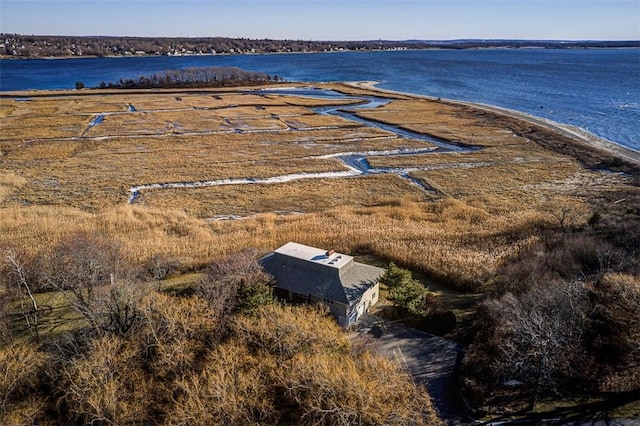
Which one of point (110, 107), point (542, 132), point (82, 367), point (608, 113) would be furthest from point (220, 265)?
point (608, 113)

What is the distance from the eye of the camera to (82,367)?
56.1ft

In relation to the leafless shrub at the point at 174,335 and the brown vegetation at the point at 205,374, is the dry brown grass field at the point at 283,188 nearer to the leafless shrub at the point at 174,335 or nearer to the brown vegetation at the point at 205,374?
the leafless shrub at the point at 174,335

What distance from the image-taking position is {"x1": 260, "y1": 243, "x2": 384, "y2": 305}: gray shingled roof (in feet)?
76.6

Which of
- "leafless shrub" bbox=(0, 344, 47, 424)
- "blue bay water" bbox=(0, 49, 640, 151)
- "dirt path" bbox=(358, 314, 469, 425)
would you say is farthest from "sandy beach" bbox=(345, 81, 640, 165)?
"leafless shrub" bbox=(0, 344, 47, 424)

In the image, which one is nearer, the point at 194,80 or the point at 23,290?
the point at 23,290

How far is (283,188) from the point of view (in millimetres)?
52094

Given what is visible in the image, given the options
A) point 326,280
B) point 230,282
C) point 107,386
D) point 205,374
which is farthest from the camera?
point 326,280

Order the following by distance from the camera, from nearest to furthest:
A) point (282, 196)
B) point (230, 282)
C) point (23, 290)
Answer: point (230, 282), point (23, 290), point (282, 196)

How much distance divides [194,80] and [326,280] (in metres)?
137

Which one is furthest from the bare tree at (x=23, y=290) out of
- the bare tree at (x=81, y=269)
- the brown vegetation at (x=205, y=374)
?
the brown vegetation at (x=205, y=374)

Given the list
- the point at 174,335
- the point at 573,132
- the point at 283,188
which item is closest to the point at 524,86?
the point at 573,132

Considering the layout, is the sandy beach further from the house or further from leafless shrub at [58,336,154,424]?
leafless shrub at [58,336,154,424]

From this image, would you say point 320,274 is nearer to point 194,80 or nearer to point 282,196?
point 282,196

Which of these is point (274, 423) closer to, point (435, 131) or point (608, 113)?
point (435, 131)
